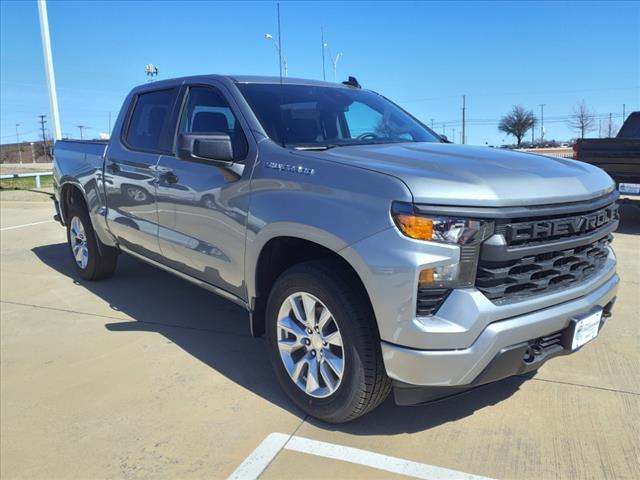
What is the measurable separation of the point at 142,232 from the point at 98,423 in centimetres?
178

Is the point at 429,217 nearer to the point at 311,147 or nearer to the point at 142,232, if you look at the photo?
the point at 311,147

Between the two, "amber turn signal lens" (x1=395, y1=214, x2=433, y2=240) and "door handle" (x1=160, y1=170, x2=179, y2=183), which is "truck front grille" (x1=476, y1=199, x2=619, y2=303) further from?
"door handle" (x1=160, y1=170, x2=179, y2=183)

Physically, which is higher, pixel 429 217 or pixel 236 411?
pixel 429 217

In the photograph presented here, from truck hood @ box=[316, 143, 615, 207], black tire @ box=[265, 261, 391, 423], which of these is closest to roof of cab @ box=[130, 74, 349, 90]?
truck hood @ box=[316, 143, 615, 207]

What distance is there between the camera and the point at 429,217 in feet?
7.79

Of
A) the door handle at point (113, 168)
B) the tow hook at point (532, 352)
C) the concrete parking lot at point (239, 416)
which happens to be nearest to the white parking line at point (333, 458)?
the concrete parking lot at point (239, 416)

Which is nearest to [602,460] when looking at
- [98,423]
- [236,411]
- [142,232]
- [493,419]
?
[493,419]

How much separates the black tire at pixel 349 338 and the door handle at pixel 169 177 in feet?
4.58

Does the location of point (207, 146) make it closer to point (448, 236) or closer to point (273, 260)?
point (273, 260)

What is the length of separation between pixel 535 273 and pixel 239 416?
5.97 ft

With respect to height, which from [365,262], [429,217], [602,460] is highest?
[429,217]

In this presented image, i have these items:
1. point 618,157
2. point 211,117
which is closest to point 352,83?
point 211,117

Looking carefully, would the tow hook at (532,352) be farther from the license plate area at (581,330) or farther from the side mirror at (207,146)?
the side mirror at (207,146)

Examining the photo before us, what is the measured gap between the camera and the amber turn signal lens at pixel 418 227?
7.79ft
